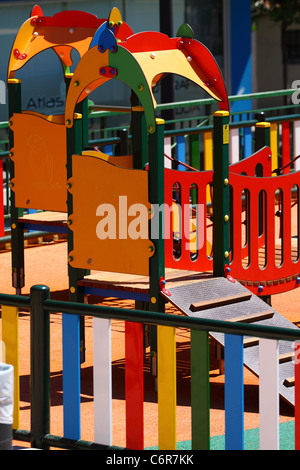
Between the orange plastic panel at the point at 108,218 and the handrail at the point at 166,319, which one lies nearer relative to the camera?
the handrail at the point at 166,319

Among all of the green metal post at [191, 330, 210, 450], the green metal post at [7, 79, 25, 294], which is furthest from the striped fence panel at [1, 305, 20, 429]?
the green metal post at [7, 79, 25, 294]

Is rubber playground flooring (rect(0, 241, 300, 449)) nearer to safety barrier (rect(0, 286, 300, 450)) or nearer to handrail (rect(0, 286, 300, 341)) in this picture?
safety barrier (rect(0, 286, 300, 450))

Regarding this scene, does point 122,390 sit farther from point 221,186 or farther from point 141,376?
point 141,376

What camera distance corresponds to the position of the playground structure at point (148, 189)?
740cm

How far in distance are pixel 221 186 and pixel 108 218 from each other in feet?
2.74

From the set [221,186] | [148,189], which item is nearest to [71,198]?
[148,189]

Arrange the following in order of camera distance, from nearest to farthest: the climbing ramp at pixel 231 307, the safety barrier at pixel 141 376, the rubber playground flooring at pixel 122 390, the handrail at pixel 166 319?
the handrail at pixel 166 319, the safety barrier at pixel 141 376, the rubber playground flooring at pixel 122 390, the climbing ramp at pixel 231 307

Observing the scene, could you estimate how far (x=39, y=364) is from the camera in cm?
561

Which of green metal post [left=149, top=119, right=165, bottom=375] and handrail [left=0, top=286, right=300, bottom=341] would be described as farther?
green metal post [left=149, top=119, right=165, bottom=375]

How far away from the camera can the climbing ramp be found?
23.6ft

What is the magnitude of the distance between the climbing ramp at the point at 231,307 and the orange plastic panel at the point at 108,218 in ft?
1.17

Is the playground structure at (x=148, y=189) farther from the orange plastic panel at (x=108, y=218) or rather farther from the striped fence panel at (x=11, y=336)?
the striped fence panel at (x=11, y=336)

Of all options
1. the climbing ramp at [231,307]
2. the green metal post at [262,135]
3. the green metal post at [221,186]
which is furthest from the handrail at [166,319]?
the green metal post at [262,135]
